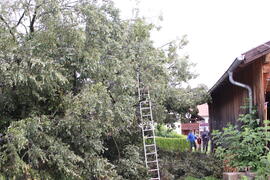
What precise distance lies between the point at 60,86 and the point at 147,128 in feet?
14.0

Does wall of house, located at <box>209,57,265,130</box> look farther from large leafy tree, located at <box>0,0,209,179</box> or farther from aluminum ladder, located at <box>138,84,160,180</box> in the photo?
large leafy tree, located at <box>0,0,209,179</box>

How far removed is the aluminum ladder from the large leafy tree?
1252 millimetres

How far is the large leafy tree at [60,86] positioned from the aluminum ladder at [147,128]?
1252 mm

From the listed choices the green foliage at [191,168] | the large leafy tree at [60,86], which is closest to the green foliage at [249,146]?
the large leafy tree at [60,86]

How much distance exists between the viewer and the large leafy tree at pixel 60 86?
7.46 meters

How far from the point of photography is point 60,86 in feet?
28.2

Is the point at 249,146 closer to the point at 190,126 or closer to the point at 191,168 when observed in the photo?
the point at 191,168

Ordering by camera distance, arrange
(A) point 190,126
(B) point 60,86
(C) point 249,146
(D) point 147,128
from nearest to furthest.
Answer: (C) point 249,146, (B) point 60,86, (D) point 147,128, (A) point 190,126

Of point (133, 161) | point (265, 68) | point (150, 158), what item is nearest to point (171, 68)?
point (150, 158)

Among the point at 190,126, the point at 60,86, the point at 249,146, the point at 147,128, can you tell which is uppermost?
the point at 60,86

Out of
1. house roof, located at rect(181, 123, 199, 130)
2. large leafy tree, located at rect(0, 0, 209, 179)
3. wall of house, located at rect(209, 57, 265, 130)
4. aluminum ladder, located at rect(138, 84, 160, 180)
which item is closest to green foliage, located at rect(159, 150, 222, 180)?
aluminum ladder, located at rect(138, 84, 160, 180)

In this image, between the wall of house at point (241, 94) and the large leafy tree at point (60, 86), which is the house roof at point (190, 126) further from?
the large leafy tree at point (60, 86)

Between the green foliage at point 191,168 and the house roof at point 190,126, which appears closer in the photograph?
the green foliage at point 191,168

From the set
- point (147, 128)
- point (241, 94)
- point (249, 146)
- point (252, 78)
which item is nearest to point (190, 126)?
point (147, 128)
